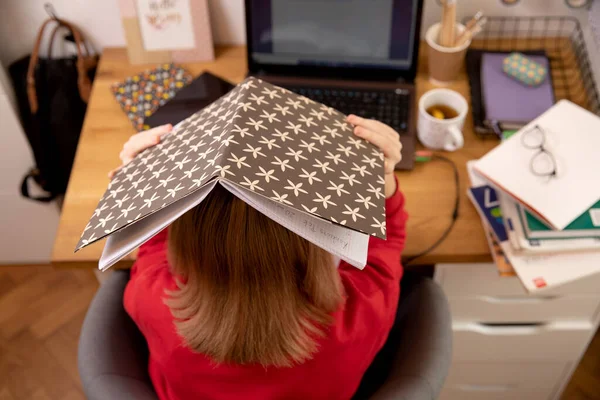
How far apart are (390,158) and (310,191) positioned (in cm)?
28

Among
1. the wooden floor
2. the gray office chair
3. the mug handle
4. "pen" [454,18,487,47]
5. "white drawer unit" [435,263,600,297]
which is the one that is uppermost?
"pen" [454,18,487,47]

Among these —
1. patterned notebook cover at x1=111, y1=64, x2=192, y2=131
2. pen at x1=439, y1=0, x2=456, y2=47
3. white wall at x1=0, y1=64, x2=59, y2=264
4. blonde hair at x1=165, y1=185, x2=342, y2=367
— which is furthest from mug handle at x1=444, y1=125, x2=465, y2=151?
white wall at x1=0, y1=64, x2=59, y2=264

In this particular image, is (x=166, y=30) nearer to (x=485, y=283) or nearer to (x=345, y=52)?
(x=345, y=52)

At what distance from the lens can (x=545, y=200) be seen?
100 centimetres

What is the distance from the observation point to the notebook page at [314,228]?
2.02ft

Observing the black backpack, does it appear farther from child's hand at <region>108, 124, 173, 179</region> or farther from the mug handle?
the mug handle

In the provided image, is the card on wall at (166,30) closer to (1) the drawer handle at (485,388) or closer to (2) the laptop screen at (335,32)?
(2) the laptop screen at (335,32)

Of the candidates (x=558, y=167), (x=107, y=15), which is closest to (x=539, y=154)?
(x=558, y=167)

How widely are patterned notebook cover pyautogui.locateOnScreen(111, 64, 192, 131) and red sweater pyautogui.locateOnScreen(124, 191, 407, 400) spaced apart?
43 cm

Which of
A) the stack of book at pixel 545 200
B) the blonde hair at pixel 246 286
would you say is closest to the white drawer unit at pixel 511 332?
the stack of book at pixel 545 200

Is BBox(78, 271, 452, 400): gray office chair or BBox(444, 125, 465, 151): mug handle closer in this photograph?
BBox(78, 271, 452, 400): gray office chair

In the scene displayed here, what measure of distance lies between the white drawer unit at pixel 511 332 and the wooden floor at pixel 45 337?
0.34 meters

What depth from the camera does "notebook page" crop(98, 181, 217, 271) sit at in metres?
0.62

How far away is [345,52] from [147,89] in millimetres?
432
